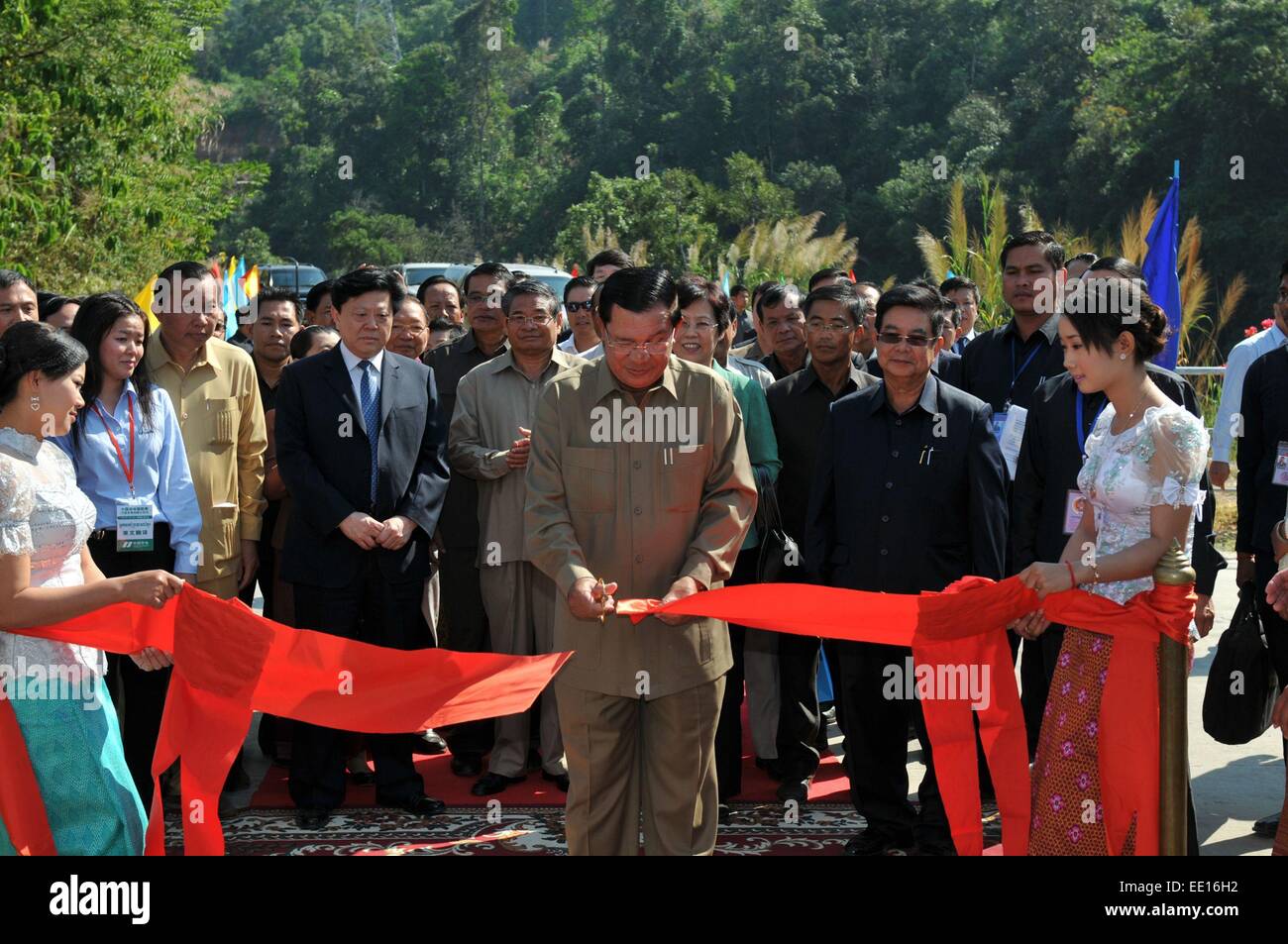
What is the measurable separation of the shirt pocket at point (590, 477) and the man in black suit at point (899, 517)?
44.9 inches

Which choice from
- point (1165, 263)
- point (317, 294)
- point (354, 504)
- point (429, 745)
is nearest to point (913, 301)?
point (354, 504)

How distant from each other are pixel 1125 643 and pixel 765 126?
46.6m

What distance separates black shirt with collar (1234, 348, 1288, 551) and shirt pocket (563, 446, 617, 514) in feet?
8.01

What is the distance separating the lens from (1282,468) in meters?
4.97

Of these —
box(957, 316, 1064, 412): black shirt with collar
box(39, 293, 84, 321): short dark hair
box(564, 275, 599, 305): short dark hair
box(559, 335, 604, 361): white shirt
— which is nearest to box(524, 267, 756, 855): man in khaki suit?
box(957, 316, 1064, 412): black shirt with collar

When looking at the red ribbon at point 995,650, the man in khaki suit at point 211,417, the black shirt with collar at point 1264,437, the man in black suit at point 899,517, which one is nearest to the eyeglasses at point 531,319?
the man in khaki suit at point 211,417

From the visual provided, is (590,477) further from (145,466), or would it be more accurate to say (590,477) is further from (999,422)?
(999,422)

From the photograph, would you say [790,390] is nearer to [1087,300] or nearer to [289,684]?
[1087,300]

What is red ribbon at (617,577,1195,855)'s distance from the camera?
149 inches

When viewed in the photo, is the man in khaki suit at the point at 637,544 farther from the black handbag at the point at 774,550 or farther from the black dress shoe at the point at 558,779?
the black dress shoe at the point at 558,779

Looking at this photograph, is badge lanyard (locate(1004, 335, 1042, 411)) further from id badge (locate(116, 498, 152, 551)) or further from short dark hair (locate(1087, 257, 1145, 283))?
id badge (locate(116, 498, 152, 551))

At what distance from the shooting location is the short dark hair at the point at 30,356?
384 cm

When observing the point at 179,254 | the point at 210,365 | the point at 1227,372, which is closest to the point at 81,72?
the point at 179,254

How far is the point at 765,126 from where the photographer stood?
160 ft
